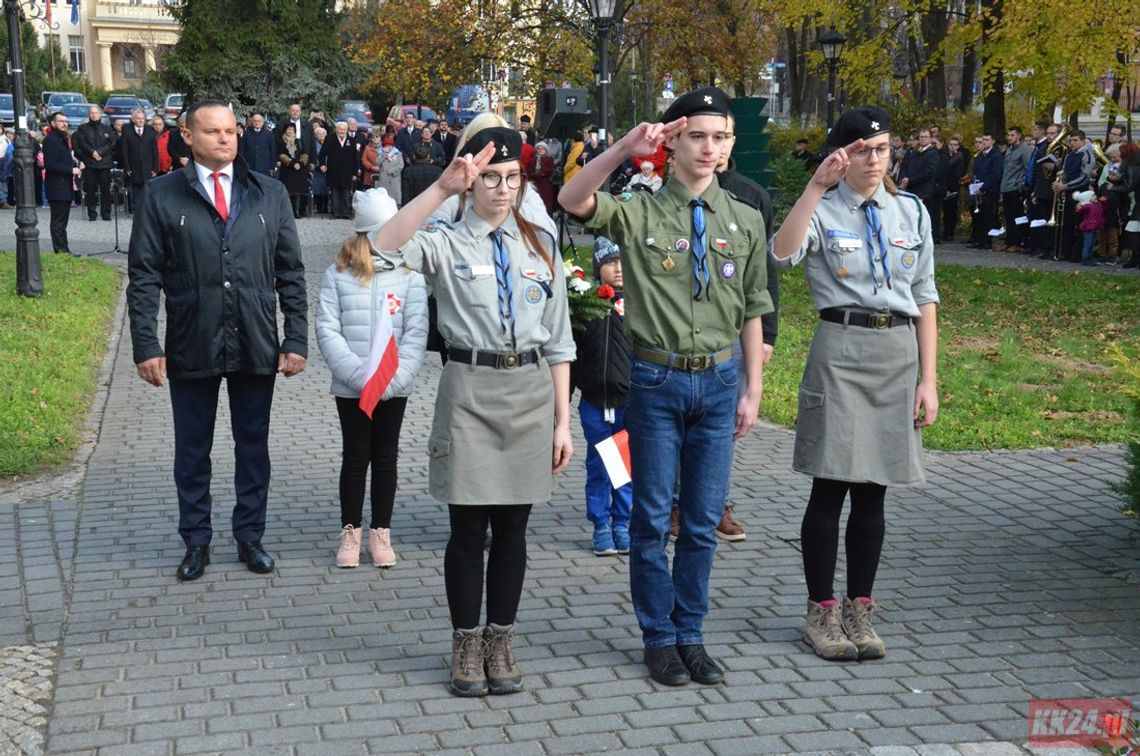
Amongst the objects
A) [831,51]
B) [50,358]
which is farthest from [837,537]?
[831,51]

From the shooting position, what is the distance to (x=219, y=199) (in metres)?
6.29

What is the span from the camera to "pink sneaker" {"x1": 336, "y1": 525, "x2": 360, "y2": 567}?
21.6 feet

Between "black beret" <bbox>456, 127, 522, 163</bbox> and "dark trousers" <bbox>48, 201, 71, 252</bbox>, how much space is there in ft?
55.5

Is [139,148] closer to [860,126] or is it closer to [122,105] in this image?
[860,126]

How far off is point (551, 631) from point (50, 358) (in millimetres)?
7250

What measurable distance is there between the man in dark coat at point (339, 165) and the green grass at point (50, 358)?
10687 millimetres

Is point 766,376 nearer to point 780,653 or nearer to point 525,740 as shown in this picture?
point 780,653

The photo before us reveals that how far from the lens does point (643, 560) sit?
16.8 ft

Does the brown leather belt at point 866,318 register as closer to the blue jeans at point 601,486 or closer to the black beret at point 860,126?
the black beret at point 860,126

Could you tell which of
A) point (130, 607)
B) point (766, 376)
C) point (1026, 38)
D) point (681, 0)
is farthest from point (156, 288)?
point (681, 0)

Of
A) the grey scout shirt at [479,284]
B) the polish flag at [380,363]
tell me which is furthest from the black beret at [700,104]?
the polish flag at [380,363]

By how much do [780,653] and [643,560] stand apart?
0.74 metres

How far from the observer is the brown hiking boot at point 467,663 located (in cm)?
496

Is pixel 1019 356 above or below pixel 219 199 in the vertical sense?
below
